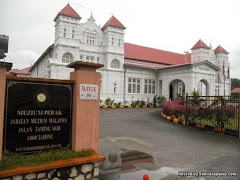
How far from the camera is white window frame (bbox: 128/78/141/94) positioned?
29659 millimetres

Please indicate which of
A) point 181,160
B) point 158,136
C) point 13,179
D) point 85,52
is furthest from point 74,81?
point 85,52

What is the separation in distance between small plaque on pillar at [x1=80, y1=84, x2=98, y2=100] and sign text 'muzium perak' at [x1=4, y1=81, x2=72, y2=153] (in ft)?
0.92

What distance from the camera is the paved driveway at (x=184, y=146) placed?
19.4 ft

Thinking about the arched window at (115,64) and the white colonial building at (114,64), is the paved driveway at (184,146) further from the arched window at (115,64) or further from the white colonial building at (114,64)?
the arched window at (115,64)

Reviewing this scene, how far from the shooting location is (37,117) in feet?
12.9

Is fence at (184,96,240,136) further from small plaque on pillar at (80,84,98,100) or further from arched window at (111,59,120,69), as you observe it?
arched window at (111,59,120,69)

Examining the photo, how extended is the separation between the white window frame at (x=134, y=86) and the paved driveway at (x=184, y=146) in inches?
726

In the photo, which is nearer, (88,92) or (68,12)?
(88,92)

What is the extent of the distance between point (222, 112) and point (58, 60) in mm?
19070

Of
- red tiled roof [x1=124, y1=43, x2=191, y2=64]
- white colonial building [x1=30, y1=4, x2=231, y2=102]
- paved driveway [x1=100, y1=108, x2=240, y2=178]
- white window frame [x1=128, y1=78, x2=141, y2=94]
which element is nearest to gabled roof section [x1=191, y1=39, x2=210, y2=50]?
red tiled roof [x1=124, y1=43, x2=191, y2=64]

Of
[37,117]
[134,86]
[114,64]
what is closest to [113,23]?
[114,64]

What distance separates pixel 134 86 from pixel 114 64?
4.77 m

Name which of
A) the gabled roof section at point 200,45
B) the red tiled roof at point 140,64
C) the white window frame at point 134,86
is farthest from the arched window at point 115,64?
the gabled roof section at point 200,45

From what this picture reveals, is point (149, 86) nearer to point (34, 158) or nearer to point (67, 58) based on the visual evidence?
point (67, 58)
